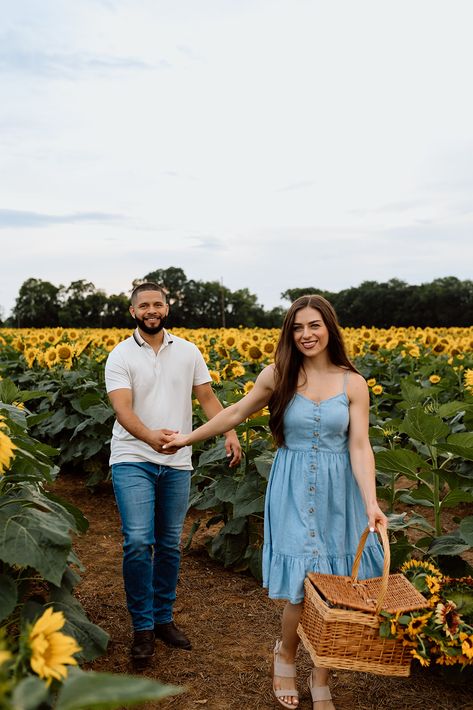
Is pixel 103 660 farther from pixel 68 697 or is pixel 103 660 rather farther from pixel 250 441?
pixel 68 697

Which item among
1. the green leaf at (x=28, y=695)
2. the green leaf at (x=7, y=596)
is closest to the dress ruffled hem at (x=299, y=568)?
the green leaf at (x=7, y=596)

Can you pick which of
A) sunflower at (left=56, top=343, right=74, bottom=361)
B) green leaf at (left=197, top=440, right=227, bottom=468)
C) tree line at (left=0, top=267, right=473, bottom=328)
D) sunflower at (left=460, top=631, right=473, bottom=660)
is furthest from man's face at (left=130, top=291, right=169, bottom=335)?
tree line at (left=0, top=267, right=473, bottom=328)

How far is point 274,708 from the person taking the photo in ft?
11.4

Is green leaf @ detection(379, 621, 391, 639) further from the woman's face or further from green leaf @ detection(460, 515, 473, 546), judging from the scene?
the woman's face

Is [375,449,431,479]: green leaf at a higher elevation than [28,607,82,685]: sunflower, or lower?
lower

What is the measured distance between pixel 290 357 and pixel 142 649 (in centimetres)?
165

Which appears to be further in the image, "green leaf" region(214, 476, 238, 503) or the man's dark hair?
"green leaf" region(214, 476, 238, 503)

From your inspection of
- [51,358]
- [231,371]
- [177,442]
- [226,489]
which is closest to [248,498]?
[226,489]

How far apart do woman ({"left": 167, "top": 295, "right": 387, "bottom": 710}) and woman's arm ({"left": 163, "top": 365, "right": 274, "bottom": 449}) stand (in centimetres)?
4

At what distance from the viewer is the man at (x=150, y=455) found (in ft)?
12.4

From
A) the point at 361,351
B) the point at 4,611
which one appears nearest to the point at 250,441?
the point at 4,611

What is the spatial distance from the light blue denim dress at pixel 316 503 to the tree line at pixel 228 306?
35455 mm

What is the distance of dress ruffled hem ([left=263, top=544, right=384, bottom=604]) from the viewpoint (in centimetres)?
318

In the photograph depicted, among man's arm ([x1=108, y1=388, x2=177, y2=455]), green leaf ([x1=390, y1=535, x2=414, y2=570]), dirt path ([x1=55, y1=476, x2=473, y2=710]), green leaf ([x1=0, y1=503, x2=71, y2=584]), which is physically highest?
man's arm ([x1=108, y1=388, x2=177, y2=455])
